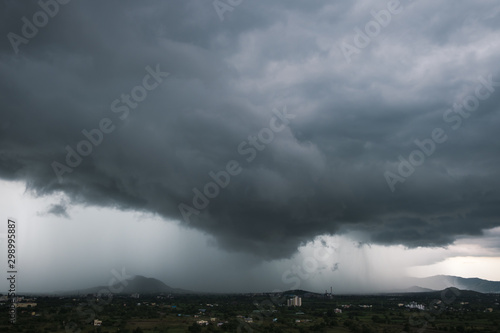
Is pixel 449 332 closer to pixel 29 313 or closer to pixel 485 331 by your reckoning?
pixel 485 331

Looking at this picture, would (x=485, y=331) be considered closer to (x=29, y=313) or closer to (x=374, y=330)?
(x=374, y=330)

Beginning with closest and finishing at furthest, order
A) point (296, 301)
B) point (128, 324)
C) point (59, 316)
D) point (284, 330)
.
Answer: point (284, 330), point (128, 324), point (59, 316), point (296, 301)

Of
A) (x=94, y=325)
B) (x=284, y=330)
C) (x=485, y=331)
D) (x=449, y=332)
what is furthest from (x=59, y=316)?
(x=485, y=331)

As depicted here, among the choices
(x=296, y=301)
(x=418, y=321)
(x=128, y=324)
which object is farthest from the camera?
(x=296, y=301)

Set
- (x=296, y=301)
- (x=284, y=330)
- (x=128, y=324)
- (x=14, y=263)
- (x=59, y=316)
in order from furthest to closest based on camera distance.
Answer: (x=296, y=301) → (x=59, y=316) → (x=128, y=324) → (x=284, y=330) → (x=14, y=263)

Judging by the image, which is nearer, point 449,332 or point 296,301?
point 449,332

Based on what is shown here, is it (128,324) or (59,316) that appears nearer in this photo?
(128,324)

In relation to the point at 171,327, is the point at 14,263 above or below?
above

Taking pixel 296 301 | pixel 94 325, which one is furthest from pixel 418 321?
pixel 94 325

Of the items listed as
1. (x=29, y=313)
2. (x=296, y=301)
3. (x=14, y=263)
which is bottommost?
(x=296, y=301)
